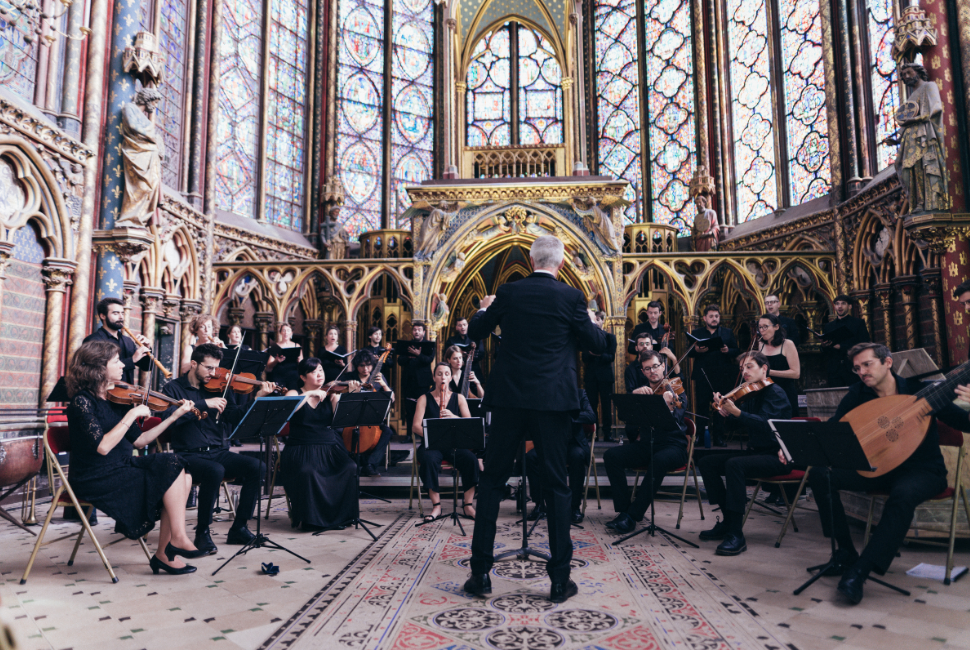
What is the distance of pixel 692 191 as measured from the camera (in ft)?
41.0

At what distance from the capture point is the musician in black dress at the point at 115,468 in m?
3.70

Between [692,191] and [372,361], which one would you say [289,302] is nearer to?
[372,361]

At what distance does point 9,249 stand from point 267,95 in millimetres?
7578

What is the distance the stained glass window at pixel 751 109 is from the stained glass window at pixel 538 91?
158 inches

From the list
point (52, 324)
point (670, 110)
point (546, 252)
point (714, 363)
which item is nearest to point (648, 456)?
point (546, 252)

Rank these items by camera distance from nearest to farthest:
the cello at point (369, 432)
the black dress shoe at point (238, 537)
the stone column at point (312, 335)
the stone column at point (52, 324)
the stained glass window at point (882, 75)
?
the black dress shoe at point (238, 537), the cello at point (369, 432), the stone column at point (52, 324), the stained glass window at point (882, 75), the stone column at point (312, 335)

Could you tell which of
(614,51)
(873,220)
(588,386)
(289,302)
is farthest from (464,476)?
(614,51)

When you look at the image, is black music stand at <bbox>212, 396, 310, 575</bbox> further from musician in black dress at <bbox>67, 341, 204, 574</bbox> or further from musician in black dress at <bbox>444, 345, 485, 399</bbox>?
musician in black dress at <bbox>444, 345, 485, 399</bbox>

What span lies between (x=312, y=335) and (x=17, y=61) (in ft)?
19.9

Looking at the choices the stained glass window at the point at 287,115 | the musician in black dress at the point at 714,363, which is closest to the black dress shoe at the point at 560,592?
the musician in black dress at the point at 714,363

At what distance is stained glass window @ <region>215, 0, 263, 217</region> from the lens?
11656 millimetres

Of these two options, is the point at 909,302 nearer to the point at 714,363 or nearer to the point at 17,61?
the point at 714,363

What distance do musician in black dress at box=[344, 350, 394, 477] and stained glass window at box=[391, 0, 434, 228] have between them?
823 cm

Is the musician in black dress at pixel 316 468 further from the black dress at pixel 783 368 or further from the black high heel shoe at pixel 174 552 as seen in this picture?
the black dress at pixel 783 368
